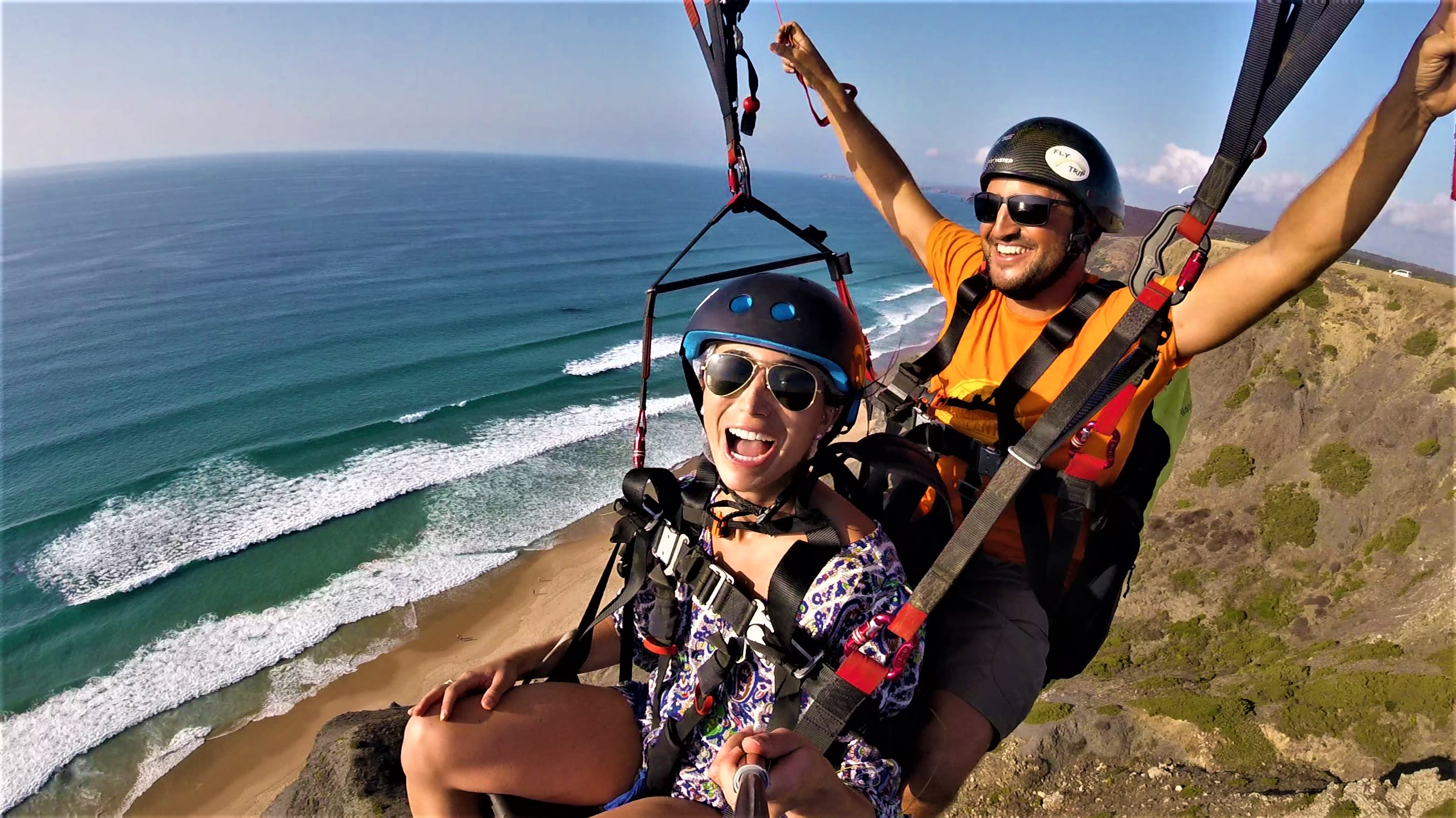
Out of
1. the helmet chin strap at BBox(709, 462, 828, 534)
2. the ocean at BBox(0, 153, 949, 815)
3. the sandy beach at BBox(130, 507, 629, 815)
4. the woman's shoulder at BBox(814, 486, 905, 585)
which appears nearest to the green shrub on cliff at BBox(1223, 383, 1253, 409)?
the ocean at BBox(0, 153, 949, 815)

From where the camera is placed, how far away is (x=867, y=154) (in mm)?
4766

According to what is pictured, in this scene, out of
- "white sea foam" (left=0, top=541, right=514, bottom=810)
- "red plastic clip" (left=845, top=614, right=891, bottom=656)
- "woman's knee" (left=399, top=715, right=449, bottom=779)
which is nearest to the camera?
"red plastic clip" (left=845, top=614, right=891, bottom=656)

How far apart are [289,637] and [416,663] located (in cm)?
329

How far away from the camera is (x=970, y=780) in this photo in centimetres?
710

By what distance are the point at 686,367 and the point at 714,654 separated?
121cm

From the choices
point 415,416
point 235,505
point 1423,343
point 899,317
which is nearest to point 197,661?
point 235,505

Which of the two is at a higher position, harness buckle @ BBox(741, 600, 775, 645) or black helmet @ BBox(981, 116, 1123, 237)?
black helmet @ BBox(981, 116, 1123, 237)

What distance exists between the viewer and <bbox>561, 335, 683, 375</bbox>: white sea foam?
1414 inches

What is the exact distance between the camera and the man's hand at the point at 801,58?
441 cm

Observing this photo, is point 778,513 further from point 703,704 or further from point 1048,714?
point 1048,714

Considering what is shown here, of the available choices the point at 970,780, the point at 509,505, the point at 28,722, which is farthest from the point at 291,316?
the point at 970,780

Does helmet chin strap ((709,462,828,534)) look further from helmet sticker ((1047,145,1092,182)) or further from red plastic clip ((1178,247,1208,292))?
helmet sticker ((1047,145,1092,182))

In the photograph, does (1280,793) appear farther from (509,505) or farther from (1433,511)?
(509,505)

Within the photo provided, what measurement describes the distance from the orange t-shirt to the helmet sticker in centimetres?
54
